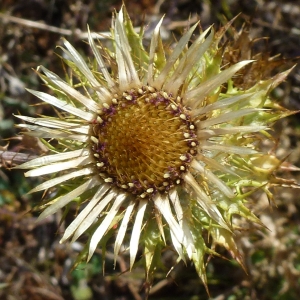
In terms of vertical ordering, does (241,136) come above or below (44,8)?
below

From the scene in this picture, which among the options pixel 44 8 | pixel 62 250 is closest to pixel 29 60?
pixel 44 8

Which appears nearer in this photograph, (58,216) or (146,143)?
(146,143)

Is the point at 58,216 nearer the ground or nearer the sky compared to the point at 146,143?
A: nearer the ground

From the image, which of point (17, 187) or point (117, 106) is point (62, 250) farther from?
point (117, 106)

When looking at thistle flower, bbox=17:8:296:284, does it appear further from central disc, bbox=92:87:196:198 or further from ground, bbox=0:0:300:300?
ground, bbox=0:0:300:300

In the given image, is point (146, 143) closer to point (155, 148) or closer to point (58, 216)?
point (155, 148)

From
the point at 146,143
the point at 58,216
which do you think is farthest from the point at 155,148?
the point at 58,216

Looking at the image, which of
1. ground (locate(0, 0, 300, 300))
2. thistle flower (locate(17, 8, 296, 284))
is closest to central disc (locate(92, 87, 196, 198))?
thistle flower (locate(17, 8, 296, 284))

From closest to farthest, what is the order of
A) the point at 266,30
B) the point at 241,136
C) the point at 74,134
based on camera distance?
1. the point at 241,136
2. the point at 74,134
3. the point at 266,30
